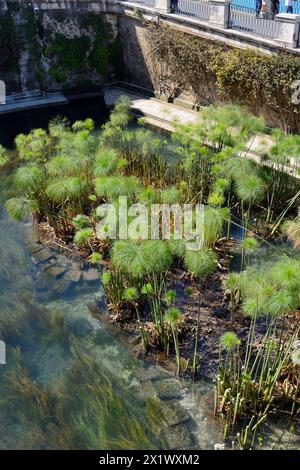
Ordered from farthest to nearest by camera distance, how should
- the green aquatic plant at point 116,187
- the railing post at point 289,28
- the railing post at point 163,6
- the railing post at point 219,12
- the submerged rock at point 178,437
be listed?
the railing post at point 163,6, the railing post at point 219,12, the railing post at point 289,28, the green aquatic plant at point 116,187, the submerged rock at point 178,437

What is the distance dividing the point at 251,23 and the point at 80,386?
12613 mm

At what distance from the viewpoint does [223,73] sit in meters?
15.6

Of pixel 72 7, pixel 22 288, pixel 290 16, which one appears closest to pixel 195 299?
pixel 22 288

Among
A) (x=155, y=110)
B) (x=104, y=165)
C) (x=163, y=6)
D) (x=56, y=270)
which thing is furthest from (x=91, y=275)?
(x=163, y=6)

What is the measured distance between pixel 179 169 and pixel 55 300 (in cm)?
480

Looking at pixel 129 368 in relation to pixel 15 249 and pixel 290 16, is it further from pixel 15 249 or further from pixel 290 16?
pixel 290 16

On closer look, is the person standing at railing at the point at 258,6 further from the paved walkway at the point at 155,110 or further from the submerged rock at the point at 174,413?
the submerged rock at the point at 174,413

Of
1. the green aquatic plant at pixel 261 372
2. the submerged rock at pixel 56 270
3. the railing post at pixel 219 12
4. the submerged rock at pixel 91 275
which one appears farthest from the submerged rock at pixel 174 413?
the railing post at pixel 219 12

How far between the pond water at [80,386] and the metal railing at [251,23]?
9782mm

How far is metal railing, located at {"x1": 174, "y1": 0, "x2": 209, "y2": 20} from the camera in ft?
53.7

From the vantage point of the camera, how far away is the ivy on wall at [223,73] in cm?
1420
